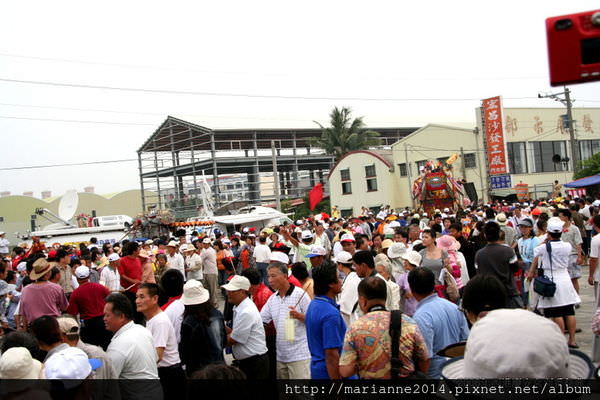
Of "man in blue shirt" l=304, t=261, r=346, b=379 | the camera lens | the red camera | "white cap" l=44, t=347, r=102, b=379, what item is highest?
the camera lens

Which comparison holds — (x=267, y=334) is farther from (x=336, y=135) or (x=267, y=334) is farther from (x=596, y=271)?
(x=336, y=135)

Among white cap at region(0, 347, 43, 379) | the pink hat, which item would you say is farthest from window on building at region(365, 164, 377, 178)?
white cap at region(0, 347, 43, 379)

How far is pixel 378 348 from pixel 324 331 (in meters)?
0.89

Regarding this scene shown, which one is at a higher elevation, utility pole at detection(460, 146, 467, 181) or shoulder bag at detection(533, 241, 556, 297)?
utility pole at detection(460, 146, 467, 181)

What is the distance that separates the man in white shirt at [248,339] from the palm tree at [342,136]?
149ft

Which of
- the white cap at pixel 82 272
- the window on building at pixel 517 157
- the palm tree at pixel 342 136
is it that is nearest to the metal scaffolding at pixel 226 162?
the palm tree at pixel 342 136

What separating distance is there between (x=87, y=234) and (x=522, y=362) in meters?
29.7

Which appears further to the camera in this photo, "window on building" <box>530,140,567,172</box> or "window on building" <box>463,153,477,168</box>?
"window on building" <box>530,140,567,172</box>

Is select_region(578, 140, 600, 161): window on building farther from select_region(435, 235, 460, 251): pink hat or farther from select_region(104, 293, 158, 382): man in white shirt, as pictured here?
select_region(104, 293, 158, 382): man in white shirt

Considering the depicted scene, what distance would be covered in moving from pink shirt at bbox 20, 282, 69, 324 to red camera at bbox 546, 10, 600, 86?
722 centimetres

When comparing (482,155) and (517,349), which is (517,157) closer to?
(482,155)

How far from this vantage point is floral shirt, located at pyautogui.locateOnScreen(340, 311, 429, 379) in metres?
3.69

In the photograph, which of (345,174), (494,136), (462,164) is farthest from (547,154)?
(345,174)

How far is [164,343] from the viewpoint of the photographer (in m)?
5.11
